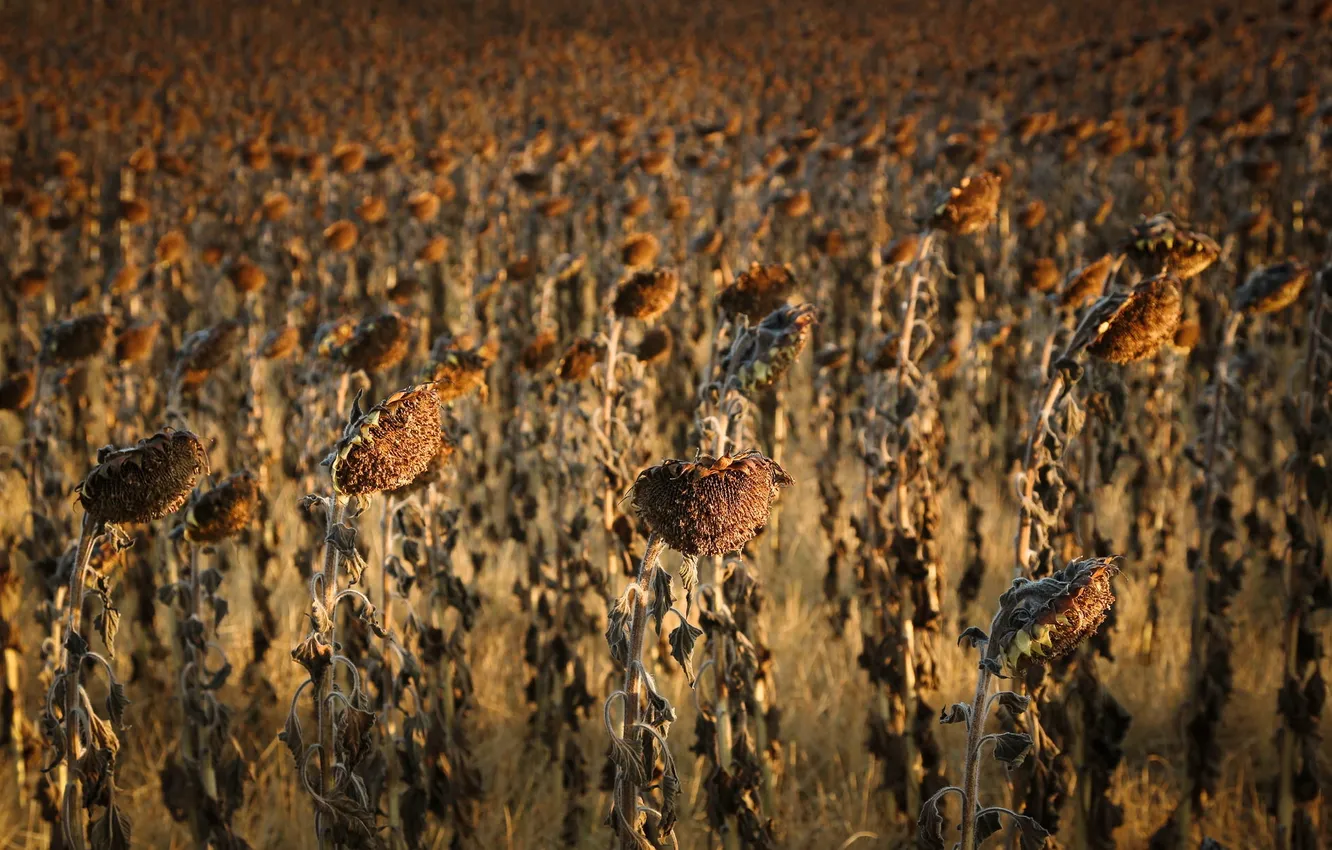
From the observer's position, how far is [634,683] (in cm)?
167

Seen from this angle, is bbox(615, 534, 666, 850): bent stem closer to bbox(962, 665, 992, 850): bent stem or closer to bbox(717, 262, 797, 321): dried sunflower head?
bbox(962, 665, 992, 850): bent stem

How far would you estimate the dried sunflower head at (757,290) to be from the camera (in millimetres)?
2490

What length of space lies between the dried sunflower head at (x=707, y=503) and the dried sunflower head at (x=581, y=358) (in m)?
1.33

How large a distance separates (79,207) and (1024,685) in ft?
21.1

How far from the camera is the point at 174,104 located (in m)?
10.3

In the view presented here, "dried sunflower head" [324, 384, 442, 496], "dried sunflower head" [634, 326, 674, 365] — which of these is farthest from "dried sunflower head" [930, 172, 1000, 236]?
"dried sunflower head" [324, 384, 442, 496]

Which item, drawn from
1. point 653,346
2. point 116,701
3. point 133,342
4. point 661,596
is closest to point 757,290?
point 653,346

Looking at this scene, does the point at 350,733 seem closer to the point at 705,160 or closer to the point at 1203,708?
the point at 1203,708

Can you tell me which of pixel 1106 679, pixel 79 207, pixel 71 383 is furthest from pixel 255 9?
pixel 1106 679

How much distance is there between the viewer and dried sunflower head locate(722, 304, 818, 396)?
2.00 m

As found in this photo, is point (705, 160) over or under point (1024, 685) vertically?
over

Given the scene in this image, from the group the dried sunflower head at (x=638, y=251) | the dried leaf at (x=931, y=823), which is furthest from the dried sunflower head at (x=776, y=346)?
the dried sunflower head at (x=638, y=251)

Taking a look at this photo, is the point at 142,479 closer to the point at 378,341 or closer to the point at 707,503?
the point at 378,341

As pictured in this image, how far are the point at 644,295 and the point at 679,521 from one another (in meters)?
1.16
